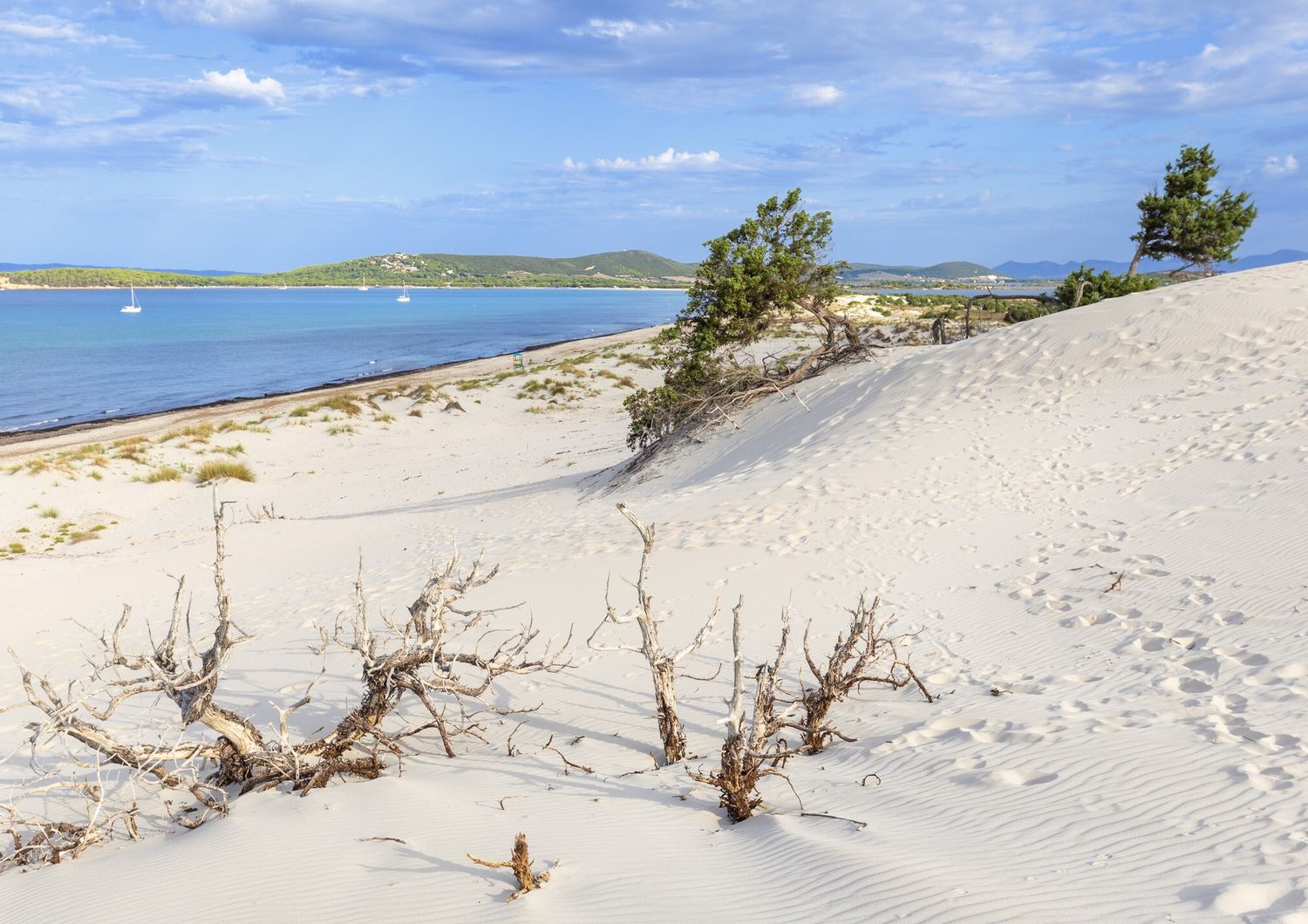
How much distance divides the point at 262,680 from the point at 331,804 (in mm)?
3145

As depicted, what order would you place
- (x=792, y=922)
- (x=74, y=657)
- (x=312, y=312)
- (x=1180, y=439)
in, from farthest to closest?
(x=312, y=312)
(x=1180, y=439)
(x=74, y=657)
(x=792, y=922)

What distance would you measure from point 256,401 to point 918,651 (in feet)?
114

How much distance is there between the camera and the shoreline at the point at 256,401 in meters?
27.3

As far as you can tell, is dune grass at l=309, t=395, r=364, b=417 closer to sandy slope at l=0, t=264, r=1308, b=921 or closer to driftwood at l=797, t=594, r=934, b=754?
sandy slope at l=0, t=264, r=1308, b=921

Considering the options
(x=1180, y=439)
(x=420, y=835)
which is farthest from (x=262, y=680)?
(x=1180, y=439)

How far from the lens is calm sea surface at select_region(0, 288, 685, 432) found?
3759cm

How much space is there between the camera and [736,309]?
52.4 feet

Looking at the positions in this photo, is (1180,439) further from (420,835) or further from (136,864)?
Result: (136,864)

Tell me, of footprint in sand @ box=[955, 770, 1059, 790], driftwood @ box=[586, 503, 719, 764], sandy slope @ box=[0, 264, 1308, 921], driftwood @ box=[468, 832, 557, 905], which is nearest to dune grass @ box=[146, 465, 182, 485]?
sandy slope @ box=[0, 264, 1308, 921]

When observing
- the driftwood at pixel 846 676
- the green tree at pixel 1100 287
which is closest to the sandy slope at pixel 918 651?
the driftwood at pixel 846 676

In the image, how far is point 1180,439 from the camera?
10367 millimetres

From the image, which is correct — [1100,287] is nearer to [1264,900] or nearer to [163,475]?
[1264,900]

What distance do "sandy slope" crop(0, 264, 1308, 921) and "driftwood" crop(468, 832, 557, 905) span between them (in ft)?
0.28

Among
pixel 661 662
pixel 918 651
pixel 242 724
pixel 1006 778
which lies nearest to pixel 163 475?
pixel 242 724
